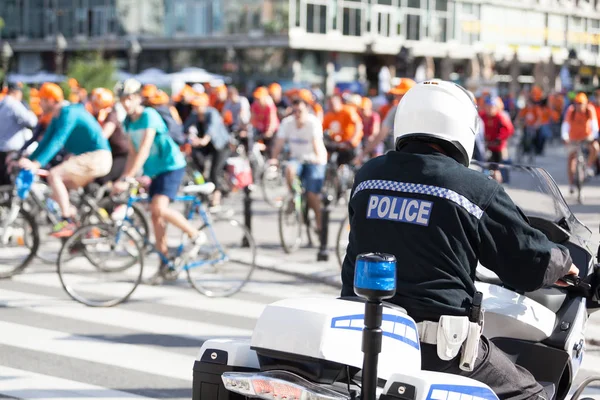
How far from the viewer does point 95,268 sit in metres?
9.58

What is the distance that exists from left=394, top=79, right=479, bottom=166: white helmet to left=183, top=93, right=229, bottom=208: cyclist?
40.3 feet

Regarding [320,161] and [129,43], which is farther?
[129,43]

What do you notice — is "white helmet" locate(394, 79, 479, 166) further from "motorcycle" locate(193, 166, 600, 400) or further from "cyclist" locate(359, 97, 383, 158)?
"cyclist" locate(359, 97, 383, 158)

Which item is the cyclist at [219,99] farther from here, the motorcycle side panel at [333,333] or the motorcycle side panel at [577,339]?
the motorcycle side panel at [333,333]

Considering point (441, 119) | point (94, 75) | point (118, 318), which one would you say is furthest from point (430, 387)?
point (94, 75)

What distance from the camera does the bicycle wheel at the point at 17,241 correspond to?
996 cm

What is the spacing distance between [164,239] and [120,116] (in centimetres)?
502

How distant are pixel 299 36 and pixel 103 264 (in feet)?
153

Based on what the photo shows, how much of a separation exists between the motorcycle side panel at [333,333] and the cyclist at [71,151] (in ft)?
22.5

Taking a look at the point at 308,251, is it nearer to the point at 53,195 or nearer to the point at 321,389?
the point at 53,195

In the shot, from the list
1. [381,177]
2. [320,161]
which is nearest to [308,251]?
[320,161]

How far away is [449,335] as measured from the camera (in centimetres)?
352

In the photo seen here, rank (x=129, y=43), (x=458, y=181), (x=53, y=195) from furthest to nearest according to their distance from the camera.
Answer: (x=129, y=43)
(x=53, y=195)
(x=458, y=181)

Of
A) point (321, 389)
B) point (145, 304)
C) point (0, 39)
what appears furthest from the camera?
point (0, 39)
